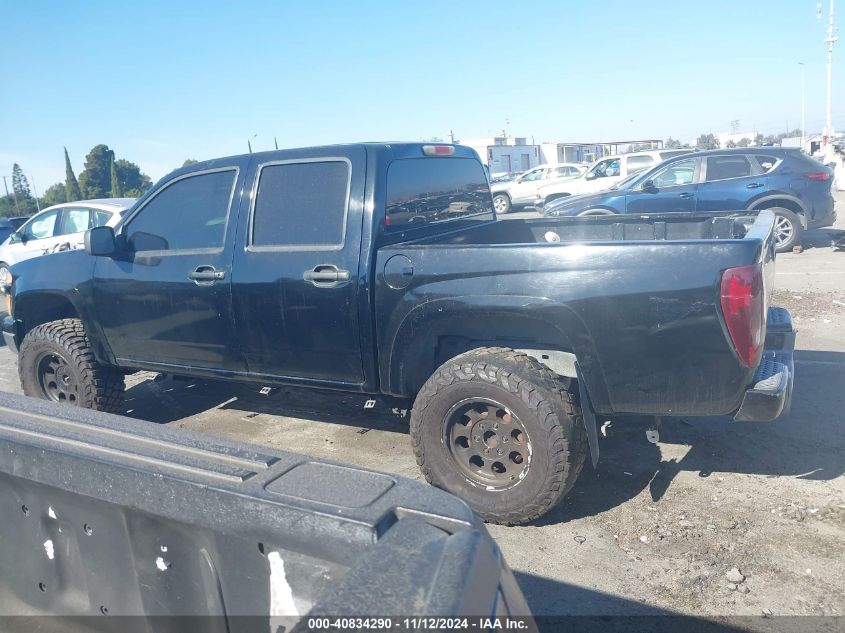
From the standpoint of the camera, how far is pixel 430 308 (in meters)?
3.81

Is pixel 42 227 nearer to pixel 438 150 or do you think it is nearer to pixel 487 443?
pixel 438 150

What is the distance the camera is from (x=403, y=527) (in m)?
1.56

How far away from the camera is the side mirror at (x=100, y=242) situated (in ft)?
15.6

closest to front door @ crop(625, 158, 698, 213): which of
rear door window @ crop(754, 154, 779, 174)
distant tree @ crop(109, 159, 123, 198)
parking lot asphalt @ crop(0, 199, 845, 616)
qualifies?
rear door window @ crop(754, 154, 779, 174)

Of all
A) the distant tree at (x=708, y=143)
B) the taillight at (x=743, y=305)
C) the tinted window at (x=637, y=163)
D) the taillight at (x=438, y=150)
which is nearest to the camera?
the taillight at (x=743, y=305)

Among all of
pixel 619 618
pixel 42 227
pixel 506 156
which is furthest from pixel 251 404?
pixel 506 156

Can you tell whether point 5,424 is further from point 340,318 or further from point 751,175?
point 751,175

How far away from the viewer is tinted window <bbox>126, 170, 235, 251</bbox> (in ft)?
15.2

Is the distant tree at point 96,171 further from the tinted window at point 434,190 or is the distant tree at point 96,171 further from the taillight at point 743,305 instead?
the taillight at point 743,305

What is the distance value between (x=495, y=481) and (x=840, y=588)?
158 cm

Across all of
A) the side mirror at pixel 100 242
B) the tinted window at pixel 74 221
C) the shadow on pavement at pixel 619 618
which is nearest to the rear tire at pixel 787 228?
the shadow on pavement at pixel 619 618

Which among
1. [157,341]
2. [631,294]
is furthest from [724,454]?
[157,341]

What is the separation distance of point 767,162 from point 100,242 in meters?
10.9

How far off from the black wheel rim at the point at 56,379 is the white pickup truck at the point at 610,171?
15073 mm
